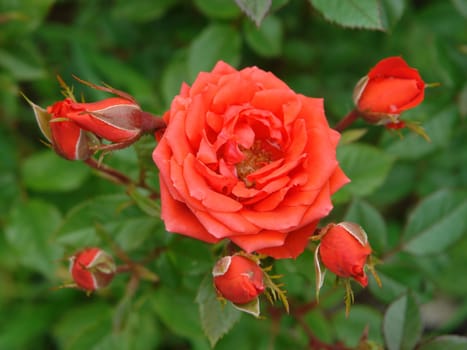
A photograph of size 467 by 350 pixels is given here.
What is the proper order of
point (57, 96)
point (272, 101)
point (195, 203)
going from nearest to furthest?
point (195, 203), point (272, 101), point (57, 96)

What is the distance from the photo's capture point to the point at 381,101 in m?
1.24

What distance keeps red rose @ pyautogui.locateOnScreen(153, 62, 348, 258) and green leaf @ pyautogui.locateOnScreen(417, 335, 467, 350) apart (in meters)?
0.50

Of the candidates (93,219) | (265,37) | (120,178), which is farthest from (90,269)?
(265,37)

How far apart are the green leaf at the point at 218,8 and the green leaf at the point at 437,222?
0.79 meters

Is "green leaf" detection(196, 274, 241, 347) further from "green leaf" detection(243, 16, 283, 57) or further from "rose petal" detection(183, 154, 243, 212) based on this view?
"green leaf" detection(243, 16, 283, 57)

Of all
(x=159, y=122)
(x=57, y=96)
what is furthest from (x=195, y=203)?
(x=57, y=96)

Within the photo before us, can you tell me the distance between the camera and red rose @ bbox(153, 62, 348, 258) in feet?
3.44

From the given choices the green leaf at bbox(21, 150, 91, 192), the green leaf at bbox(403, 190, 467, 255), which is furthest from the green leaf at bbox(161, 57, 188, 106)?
the green leaf at bbox(403, 190, 467, 255)

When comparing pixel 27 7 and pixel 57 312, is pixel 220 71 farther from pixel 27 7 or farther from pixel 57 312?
pixel 57 312

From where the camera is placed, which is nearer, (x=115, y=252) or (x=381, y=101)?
(x=381, y=101)

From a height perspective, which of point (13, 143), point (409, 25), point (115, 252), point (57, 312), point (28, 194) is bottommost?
point (57, 312)

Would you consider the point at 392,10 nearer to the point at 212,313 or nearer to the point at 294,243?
the point at 294,243

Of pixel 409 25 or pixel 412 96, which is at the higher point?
pixel 412 96

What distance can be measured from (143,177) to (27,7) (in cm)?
90
